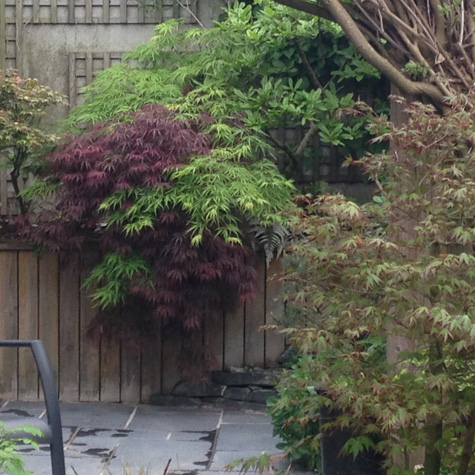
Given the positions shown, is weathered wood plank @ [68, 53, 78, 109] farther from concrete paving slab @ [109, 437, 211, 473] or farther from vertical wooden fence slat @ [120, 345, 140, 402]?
concrete paving slab @ [109, 437, 211, 473]

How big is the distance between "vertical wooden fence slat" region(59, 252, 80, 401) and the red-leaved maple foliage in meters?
0.45

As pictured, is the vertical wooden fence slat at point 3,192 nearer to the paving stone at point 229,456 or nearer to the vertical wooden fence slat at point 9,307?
the vertical wooden fence slat at point 9,307

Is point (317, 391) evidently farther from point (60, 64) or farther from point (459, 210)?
point (60, 64)

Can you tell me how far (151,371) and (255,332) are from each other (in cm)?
95

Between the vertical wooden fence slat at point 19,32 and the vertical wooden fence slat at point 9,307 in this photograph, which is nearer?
the vertical wooden fence slat at point 9,307

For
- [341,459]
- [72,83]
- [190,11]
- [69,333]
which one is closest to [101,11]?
[72,83]

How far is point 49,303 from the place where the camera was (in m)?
7.55

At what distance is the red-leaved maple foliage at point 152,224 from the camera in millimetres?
6723

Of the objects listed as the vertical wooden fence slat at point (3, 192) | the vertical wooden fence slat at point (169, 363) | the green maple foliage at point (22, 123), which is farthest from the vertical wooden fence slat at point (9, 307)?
the vertical wooden fence slat at point (169, 363)

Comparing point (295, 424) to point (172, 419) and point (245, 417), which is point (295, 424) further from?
point (172, 419)

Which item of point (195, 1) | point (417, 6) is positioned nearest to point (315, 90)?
point (195, 1)

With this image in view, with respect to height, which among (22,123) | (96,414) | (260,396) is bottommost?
(96,414)

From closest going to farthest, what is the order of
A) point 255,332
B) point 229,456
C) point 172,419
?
point 229,456
point 172,419
point 255,332

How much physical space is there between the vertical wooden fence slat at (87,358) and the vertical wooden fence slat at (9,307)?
0.56 meters
